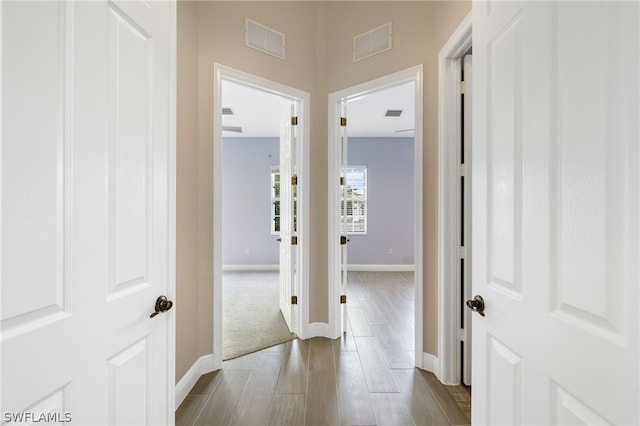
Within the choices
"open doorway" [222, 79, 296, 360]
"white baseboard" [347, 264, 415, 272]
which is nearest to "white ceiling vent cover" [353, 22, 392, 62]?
"open doorway" [222, 79, 296, 360]

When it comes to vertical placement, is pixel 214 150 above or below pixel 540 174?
above

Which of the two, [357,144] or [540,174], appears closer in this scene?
[540,174]

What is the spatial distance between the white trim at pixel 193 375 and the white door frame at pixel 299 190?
0.05 m

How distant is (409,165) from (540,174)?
599cm

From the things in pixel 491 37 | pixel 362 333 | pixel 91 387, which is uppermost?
pixel 491 37

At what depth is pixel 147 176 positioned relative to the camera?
1.06m

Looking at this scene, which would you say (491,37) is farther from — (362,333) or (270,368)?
(362,333)

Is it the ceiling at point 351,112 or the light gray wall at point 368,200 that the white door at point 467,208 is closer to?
the ceiling at point 351,112

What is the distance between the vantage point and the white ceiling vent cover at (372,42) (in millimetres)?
2535

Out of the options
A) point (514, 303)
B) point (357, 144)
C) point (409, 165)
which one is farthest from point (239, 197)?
point (514, 303)

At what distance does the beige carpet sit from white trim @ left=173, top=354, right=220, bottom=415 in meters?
0.26

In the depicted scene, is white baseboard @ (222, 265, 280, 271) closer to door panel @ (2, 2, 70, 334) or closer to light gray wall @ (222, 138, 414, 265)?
light gray wall @ (222, 138, 414, 265)

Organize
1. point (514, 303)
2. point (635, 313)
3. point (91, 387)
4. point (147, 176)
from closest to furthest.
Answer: point (635, 313) → point (91, 387) → point (514, 303) → point (147, 176)

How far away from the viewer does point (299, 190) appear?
2.85m
